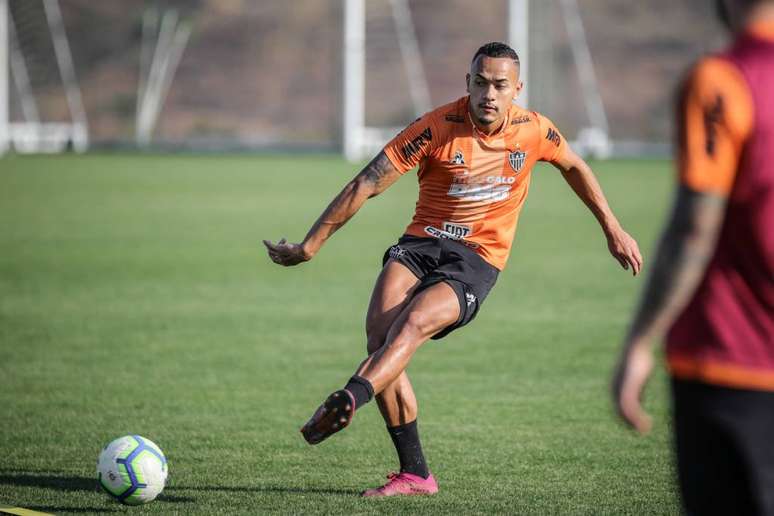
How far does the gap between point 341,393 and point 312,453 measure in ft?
6.79

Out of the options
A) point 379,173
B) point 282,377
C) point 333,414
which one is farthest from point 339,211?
point 282,377

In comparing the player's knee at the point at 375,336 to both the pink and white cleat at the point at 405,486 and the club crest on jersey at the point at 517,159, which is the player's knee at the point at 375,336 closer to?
the pink and white cleat at the point at 405,486

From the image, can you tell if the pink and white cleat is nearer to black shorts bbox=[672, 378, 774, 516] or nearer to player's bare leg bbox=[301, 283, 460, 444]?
player's bare leg bbox=[301, 283, 460, 444]

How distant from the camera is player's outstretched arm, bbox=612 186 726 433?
3055 millimetres

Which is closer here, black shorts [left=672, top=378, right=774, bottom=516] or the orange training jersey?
black shorts [left=672, top=378, right=774, bottom=516]

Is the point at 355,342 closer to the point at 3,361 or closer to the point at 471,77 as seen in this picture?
the point at 3,361

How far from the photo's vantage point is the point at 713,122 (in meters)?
3.02

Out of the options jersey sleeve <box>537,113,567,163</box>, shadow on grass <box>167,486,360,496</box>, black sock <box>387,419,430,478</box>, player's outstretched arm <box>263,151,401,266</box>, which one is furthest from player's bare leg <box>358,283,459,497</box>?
jersey sleeve <box>537,113,567,163</box>

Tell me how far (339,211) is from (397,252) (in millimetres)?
445

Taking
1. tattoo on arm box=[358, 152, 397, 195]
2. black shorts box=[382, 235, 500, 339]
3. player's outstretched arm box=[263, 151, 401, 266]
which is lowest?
black shorts box=[382, 235, 500, 339]

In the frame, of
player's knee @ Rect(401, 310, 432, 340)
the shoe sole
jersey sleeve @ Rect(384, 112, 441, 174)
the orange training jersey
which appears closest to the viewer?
the shoe sole

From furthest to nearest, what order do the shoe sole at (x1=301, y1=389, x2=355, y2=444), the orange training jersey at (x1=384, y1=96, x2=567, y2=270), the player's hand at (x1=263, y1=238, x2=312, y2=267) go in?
the orange training jersey at (x1=384, y1=96, x2=567, y2=270)
the player's hand at (x1=263, y1=238, x2=312, y2=267)
the shoe sole at (x1=301, y1=389, x2=355, y2=444)

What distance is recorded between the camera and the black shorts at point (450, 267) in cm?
611

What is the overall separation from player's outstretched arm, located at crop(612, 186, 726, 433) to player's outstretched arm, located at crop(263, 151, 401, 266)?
117 inches
